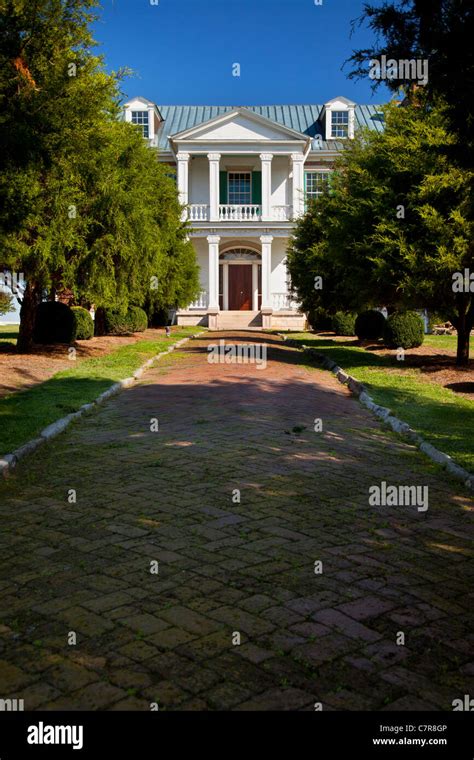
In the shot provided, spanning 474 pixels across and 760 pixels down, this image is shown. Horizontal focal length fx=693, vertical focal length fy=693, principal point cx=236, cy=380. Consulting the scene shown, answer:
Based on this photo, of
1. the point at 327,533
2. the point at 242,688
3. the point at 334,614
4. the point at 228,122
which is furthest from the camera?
the point at 228,122

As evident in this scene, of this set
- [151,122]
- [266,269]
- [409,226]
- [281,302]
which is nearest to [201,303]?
[266,269]

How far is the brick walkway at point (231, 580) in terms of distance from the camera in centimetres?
328

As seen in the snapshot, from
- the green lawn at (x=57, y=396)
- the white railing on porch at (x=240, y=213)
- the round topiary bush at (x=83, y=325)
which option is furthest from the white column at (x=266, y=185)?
the green lawn at (x=57, y=396)

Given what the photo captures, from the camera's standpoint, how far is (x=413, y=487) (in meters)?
6.82

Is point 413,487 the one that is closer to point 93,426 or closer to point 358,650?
point 358,650

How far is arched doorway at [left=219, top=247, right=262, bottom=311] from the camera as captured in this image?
145 ft

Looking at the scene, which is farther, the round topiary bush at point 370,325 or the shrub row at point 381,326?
the round topiary bush at point 370,325

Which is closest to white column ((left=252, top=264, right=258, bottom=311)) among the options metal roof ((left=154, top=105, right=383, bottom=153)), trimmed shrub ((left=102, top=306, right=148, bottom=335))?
metal roof ((left=154, top=105, right=383, bottom=153))

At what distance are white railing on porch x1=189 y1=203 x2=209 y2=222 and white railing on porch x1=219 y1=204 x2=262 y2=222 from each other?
3.07 feet

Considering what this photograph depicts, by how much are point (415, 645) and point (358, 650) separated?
325 millimetres

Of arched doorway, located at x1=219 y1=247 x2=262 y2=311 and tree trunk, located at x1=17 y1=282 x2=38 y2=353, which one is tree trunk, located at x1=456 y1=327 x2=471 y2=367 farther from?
arched doorway, located at x1=219 y1=247 x2=262 y2=311

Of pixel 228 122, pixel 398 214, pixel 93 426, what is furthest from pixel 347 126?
pixel 93 426

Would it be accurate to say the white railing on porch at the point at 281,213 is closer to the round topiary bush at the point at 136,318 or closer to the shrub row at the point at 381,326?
the shrub row at the point at 381,326

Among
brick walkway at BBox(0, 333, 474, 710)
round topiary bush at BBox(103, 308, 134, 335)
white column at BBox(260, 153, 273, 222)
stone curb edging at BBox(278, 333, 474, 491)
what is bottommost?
brick walkway at BBox(0, 333, 474, 710)
